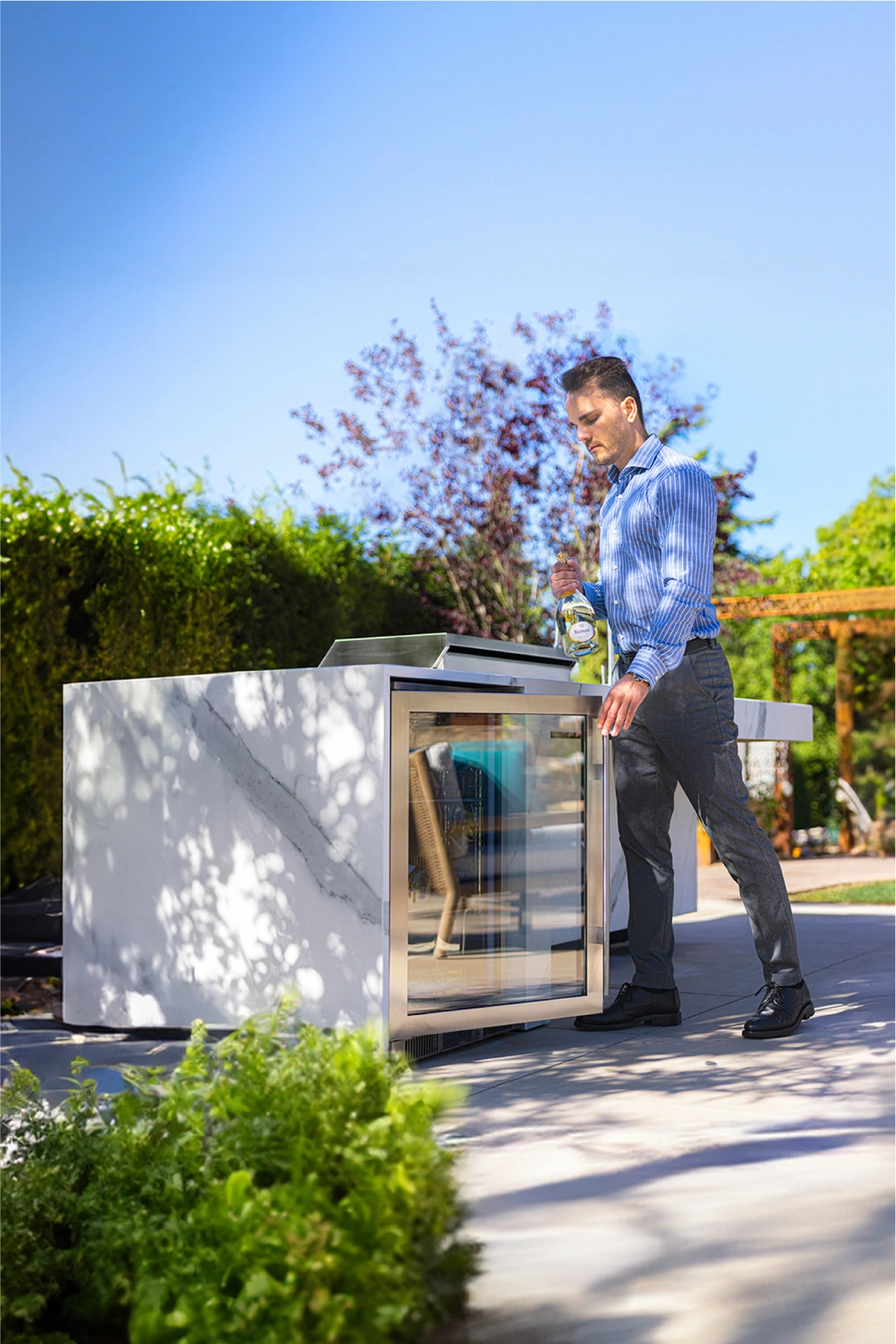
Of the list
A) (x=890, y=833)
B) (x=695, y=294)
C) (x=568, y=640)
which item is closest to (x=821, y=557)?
(x=695, y=294)

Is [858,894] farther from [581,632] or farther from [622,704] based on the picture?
[622,704]

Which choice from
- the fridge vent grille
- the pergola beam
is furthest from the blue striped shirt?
the pergola beam

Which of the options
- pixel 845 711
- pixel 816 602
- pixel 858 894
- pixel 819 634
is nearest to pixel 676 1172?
pixel 858 894

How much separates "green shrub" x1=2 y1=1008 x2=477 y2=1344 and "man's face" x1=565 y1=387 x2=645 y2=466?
2.37m

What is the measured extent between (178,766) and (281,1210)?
2.37 metres

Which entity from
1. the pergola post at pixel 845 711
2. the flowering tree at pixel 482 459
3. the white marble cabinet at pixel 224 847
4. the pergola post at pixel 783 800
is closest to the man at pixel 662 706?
the white marble cabinet at pixel 224 847

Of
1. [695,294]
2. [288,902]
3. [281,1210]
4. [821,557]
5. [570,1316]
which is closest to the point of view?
[281,1210]

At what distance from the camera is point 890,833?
1316 cm

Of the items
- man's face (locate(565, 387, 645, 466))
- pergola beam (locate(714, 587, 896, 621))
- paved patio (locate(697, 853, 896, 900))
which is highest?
pergola beam (locate(714, 587, 896, 621))

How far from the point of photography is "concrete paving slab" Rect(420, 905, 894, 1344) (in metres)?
1.72

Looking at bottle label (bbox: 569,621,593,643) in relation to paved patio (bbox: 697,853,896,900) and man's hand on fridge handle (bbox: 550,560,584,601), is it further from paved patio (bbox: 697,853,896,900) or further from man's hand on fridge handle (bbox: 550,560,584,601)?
paved patio (bbox: 697,853,896,900)

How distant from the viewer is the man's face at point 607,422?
374 cm

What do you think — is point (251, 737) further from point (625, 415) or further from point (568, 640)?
point (625, 415)

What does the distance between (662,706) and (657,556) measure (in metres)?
0.47
